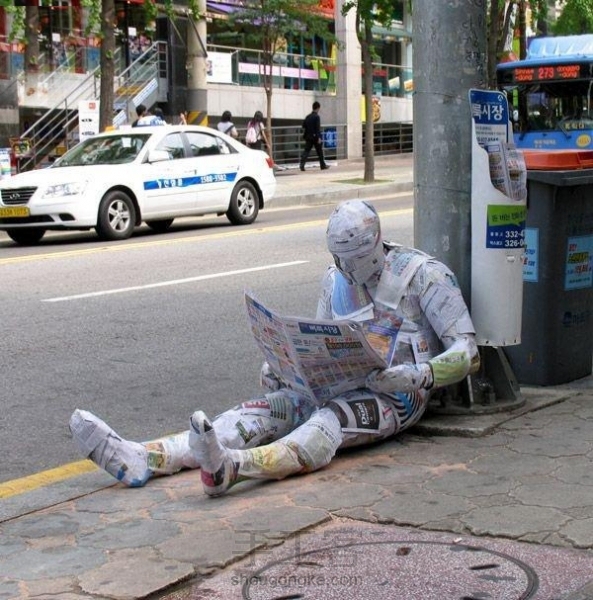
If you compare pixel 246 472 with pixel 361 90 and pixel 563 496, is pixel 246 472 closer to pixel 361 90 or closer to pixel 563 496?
pixel 563 496

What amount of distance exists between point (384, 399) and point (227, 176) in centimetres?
1212

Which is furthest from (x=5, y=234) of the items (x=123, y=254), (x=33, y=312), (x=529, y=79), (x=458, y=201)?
(x=458, y=201)

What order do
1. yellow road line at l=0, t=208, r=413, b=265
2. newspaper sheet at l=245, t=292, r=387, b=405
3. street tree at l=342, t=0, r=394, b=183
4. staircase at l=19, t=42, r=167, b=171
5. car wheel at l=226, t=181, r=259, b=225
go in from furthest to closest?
staircase at l=19, t=42, r=167, b=171, street tree at l=342, t=0, r=394, b=183, car wheel at l=226, t=181, r=259, b=225, yellow road line at l=0, t=208, r=413, b=265, newspaper sheet at l=245, t=292, r=387, b=405

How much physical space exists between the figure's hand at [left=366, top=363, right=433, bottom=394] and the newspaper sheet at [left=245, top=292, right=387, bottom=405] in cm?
4

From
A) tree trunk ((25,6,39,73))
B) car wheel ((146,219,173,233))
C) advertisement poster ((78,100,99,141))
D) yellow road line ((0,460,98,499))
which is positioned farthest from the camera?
tree trunk ((25,6,39,73))

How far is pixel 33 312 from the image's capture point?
9547 mm

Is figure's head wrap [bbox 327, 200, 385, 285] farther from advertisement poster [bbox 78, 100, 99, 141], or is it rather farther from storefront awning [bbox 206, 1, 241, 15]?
storefront awning [bbox 206, 1, 241, 15]

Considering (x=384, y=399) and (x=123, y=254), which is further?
(x=123, y=254)

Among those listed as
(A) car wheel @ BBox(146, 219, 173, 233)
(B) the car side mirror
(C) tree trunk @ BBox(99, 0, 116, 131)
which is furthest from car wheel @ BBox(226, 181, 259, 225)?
(C) tree trunk @ BBox(99, 0, 116, 131)

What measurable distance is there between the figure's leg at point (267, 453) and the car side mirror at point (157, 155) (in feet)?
37.5

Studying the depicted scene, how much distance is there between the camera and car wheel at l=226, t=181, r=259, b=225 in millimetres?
17234

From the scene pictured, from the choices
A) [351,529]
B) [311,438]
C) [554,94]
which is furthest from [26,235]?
[351,529]

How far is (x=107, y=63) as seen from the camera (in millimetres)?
21141

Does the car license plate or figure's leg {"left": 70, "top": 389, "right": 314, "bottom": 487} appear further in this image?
the car license plate
